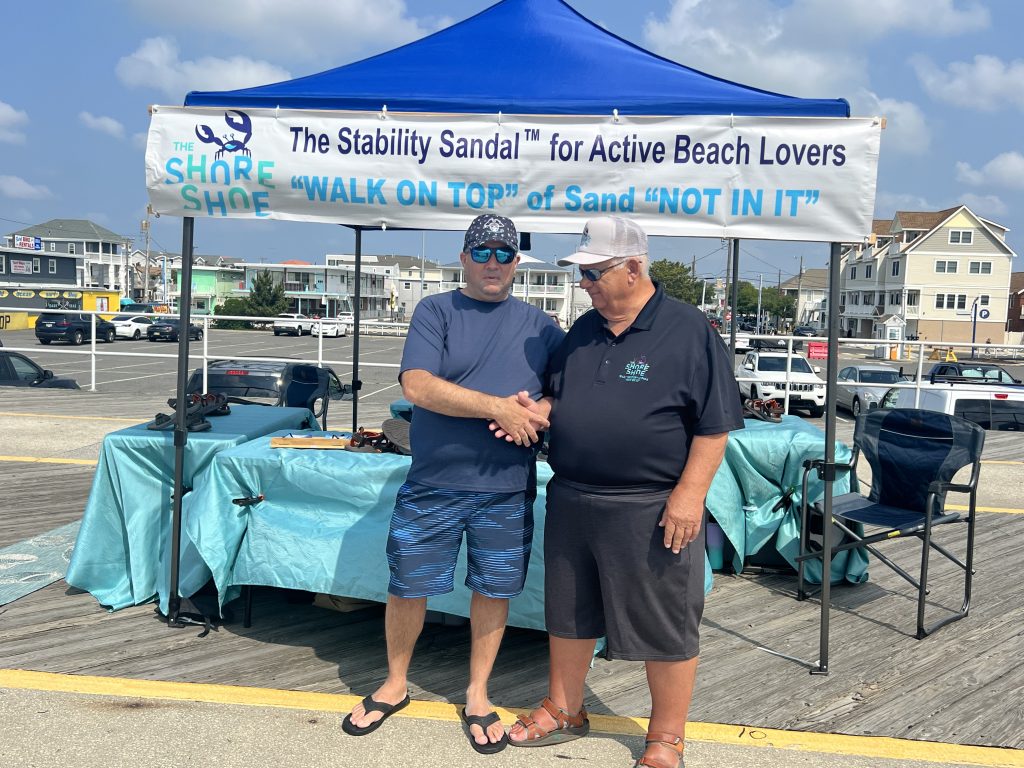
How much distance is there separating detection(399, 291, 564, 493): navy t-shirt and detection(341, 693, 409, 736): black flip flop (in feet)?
2.77

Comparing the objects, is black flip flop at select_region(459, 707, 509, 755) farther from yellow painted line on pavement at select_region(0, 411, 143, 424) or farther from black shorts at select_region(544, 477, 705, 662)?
yellow painted line on pavement at select_region(0, 411, 143, 424)

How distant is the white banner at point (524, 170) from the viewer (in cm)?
338

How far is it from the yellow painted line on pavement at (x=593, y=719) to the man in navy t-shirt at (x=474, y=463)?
0.20 m

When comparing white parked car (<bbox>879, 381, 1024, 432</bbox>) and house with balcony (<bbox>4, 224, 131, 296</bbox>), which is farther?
house with balcony (<bbox>4, 224, 131, 296</bbox>)

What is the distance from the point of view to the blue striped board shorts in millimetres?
2881

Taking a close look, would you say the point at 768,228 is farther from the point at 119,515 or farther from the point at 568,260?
the point at 119,515

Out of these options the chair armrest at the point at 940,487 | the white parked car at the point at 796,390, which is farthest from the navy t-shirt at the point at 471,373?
the white parked car at the point at 796,390

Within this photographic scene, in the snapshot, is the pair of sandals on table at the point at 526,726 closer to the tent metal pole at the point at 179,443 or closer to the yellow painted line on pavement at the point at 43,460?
the tent metal pole at the point at 179,443

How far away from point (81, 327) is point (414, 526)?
36.5 m

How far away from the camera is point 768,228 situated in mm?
3449

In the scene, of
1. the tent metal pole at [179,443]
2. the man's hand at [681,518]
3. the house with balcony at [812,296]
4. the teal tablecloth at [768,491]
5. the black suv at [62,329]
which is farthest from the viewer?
the house with balcony at [812,296]

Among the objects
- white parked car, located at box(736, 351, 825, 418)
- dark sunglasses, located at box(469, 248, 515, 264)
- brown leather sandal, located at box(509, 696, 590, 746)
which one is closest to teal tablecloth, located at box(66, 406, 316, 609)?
dark sunglasses, located at box(469, 248, 515, 264)

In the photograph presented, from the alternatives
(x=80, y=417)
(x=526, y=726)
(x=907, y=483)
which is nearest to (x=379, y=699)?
(x=526, y=726)

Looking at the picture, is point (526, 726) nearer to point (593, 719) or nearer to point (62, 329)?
point (593, 719)
